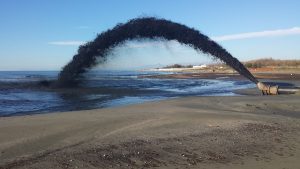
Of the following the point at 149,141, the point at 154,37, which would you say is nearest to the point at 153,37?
the point at 154,37

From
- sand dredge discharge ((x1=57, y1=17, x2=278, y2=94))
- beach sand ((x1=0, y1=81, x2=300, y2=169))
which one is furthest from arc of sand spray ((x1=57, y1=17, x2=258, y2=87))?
beach sand ((x1=0, y1=81, x2=300, y2=169))

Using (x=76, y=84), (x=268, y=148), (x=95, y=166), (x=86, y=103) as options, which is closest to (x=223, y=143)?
(x=268, y=148)

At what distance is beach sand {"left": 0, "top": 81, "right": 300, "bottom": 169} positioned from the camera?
7.84 m

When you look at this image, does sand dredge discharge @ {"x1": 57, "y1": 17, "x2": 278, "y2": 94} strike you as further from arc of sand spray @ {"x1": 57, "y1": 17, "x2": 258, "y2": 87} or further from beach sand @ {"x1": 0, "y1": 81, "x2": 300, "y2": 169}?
beach sand @ {"x1": 0, "y1": 81, "x2": 300, "y2": 169}

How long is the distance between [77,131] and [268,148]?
418 cm

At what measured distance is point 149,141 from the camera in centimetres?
935

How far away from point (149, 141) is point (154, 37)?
59.8ft

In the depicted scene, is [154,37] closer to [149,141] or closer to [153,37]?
[153,37]

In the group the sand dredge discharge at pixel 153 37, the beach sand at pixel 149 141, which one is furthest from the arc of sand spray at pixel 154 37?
the beach sand at pixel 149 141

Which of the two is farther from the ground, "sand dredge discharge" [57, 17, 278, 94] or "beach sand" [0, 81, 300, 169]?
"sand dredge discharge" [57, 17, 278, 94]

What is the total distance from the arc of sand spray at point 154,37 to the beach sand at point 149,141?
13.1m

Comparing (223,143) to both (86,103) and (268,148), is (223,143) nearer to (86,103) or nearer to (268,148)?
(268,148)

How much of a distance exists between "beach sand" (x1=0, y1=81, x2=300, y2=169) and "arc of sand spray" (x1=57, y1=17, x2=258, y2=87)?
43.0 feet

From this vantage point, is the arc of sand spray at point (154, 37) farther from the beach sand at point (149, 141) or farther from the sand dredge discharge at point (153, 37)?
the beach sand at point (149, 141)
